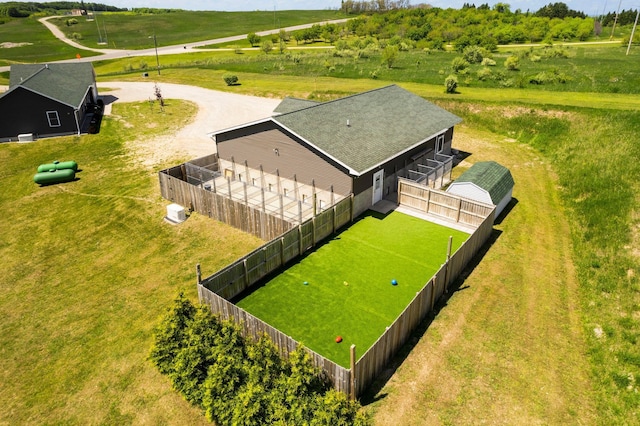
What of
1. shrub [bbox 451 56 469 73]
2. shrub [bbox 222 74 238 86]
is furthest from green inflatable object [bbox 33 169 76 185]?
shrub [bbox 451 56 469 73]

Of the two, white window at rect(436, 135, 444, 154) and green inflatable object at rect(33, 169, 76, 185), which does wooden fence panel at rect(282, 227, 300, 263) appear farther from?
green inflatable object at rect(33, 169, 76, 185)

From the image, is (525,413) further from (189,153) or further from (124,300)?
(189,153)

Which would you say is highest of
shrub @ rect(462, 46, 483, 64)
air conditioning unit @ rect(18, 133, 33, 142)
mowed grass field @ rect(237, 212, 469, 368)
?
shrub @ rect(462, 46, 483, 64)

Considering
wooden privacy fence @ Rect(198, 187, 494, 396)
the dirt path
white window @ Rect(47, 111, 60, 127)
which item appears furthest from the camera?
white window @ Rect(47, 111, 60, 127)

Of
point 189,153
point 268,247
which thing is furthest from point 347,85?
point 268,247

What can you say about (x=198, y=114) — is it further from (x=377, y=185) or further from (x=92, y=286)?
(x=92, y=286)

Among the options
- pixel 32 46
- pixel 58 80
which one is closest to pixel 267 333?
pixel 58 80
